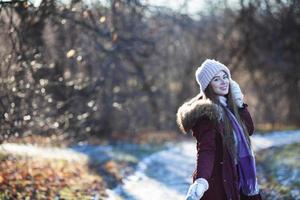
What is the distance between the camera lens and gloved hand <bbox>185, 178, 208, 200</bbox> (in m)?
4.94

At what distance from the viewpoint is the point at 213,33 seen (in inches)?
1006

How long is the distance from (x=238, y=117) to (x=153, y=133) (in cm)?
1985

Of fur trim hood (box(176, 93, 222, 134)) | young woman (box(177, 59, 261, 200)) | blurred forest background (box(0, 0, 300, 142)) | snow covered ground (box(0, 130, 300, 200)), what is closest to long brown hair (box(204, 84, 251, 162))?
young woman (box(177, 59, 261, 200))

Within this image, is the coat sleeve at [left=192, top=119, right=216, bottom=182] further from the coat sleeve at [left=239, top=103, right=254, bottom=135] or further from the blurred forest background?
the blurred forest background

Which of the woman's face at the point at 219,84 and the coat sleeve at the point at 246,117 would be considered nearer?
the woman's face at the point at 219,84

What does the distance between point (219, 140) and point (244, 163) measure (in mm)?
367

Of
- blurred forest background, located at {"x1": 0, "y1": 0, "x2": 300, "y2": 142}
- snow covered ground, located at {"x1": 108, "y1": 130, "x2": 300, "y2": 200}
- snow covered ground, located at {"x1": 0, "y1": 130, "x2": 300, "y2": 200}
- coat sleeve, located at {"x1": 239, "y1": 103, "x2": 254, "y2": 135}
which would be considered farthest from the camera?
blurred forest background, located at {"x1": 0, "y1": 0, "x2": 300, "y2": 142}

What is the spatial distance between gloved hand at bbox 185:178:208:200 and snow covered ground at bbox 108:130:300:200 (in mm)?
4767

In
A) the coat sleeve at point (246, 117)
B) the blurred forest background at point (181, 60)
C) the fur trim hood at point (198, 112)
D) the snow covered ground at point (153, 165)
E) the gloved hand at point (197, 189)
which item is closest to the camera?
the gloved hand at point (197, 189)

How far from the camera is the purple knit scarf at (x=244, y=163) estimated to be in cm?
541

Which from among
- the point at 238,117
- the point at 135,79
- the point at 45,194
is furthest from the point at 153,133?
the point at 238,117

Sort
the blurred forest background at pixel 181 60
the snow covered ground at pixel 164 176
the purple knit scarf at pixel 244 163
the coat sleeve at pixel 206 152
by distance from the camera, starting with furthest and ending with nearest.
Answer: the blurred forest background at pixel 181 60, the snow covered ground at pixel 164 176, the purple knit scarf at pixel 244 163, the coat sleeve at pixel 206 152

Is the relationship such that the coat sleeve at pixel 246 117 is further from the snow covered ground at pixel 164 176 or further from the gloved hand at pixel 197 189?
the snow covered ground at pixel 164 176

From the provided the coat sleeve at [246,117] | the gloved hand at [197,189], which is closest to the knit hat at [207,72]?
the coat sleeve at [246,117]
